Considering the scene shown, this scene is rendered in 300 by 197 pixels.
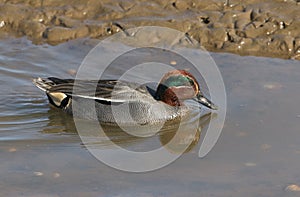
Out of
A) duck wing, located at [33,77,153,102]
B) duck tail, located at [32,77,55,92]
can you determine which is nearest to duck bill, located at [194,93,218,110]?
duck wing, located at [33,77,153,102]

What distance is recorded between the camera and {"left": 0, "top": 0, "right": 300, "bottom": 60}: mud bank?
1031cm

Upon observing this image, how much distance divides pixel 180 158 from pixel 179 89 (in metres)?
1.28

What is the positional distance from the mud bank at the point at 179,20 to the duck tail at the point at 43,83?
5.87 ft

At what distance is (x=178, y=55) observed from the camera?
33.1 ft

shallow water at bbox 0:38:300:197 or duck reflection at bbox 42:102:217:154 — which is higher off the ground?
shallow water at bbox 0:38:300:197

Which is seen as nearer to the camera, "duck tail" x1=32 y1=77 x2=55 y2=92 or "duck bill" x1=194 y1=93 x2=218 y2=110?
"duck bill" x1=194 y1=93 x2=218 y2=110

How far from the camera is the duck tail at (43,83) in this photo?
8672 mm

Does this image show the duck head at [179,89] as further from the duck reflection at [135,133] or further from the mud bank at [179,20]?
the mud bank at [179,20]

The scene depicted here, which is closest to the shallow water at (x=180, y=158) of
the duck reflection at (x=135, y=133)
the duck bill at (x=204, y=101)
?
the duck reflection at (x=135, y=133)

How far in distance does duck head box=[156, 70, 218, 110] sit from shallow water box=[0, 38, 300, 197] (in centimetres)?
39

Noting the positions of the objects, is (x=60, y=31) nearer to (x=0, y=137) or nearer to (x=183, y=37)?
(x=183, y=37)

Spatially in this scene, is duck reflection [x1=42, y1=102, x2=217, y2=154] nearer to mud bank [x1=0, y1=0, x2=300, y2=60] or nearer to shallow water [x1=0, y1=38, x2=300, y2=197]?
shallow water [x1=0, y1=38, x2=300, y2=197]

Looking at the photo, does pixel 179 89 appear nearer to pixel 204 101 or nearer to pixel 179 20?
pixel 204 101

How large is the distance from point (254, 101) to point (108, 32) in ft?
9.51
